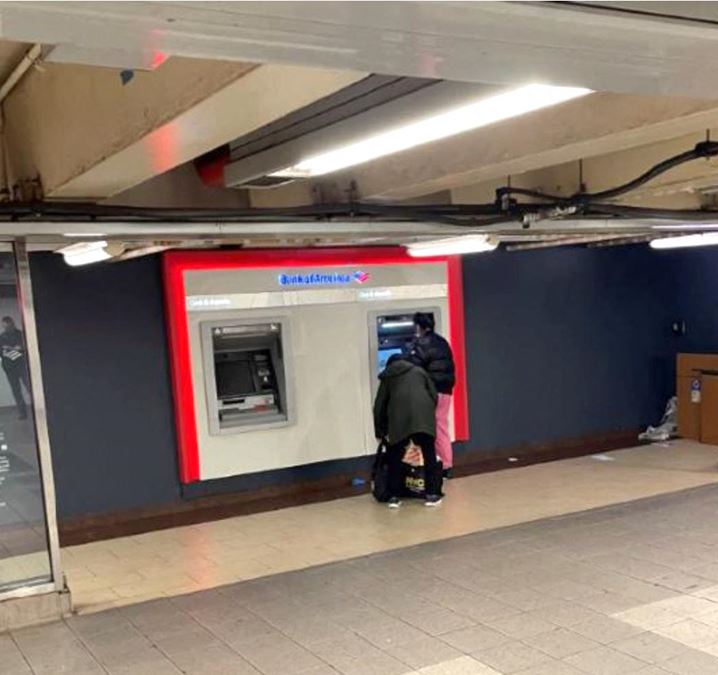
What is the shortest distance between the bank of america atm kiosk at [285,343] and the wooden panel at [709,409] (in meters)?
2.92

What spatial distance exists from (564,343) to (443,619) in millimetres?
4735

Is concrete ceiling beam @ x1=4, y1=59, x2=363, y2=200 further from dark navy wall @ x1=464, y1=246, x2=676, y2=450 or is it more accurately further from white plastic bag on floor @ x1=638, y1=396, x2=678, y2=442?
white plastic bag on floor @ x1=638, y1=396, x2=678, y2=442

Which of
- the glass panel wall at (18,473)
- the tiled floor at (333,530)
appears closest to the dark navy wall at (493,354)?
the tiled floor at (333,530)

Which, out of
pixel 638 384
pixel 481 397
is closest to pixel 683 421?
pixel 638 384

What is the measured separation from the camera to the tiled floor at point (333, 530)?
5.12m

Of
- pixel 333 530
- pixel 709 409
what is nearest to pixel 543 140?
pixel 333 530

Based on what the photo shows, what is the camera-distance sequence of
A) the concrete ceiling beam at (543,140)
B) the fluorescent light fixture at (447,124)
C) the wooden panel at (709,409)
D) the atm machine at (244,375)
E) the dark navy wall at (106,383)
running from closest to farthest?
1. the fluorescent light fixture at (447,124)
2. the concrete ceiling beam at (543,140)
3. the dark navy wall at (106,383)
4. the atm machine at (244,375)
5. the wooden panel at (709,409)

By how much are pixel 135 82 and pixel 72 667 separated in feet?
9.49

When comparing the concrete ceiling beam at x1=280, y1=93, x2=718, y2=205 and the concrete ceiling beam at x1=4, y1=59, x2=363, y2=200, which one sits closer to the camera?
the concrete ceiling beam at x1=4, y1=59, x2=363, y2=200

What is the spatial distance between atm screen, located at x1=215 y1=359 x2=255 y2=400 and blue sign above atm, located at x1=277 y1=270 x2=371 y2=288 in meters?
0.79

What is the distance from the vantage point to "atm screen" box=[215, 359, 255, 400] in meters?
6.68

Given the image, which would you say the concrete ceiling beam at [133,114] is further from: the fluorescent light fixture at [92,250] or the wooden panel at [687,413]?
the wooden panel at [687,413]

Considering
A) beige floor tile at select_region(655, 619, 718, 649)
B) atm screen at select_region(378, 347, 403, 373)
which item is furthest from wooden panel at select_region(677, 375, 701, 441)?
beige floor tile at select_region(655, 619, 718, 649)

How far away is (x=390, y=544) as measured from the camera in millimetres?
5531
